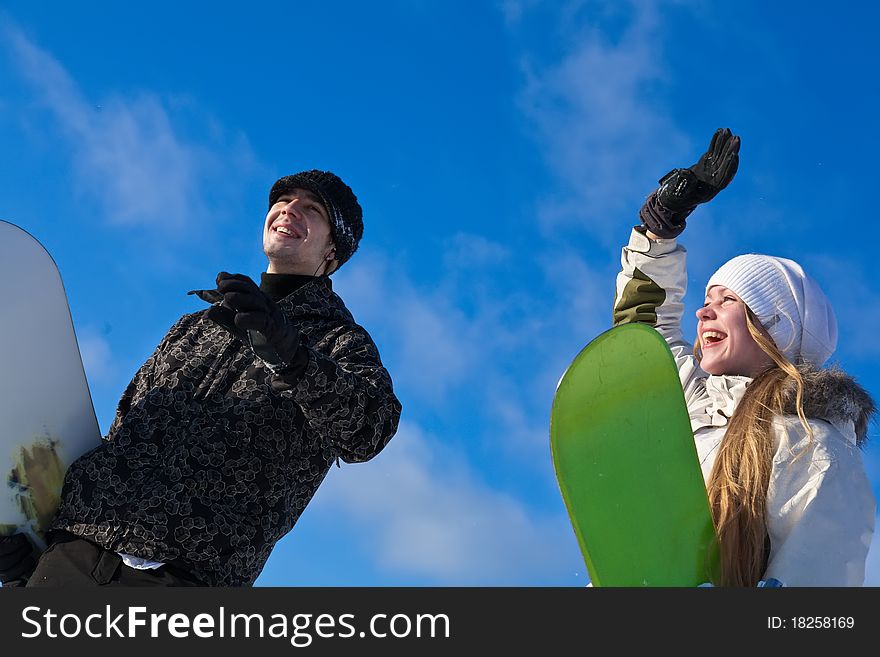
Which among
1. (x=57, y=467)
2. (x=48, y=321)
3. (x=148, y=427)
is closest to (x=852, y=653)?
(x=148, y=427)

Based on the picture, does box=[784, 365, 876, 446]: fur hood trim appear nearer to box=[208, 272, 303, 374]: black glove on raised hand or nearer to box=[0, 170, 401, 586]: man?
box=[0, 170, 401, 586]: man

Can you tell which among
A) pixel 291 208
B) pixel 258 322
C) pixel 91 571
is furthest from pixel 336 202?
pixel 91 571

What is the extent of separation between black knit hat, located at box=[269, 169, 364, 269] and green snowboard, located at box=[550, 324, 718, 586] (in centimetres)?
108

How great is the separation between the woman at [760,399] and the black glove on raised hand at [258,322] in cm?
138

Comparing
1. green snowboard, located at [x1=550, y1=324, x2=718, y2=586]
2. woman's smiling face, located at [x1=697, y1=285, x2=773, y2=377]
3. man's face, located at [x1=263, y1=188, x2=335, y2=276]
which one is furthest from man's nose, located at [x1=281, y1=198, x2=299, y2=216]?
woman's smiling face, located at [x1=697, y1=285, x2=773, y2=377]

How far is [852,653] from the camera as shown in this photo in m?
2.47

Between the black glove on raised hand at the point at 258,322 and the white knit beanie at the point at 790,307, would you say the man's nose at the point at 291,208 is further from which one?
the white knit beanie at the point at 790,307

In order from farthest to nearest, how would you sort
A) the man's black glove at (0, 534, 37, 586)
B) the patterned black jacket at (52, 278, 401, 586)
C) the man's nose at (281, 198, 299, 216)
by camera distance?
Answer: the man's nose at (281, 198, 299, 216) < the man's black glove at (0, 534, 37, 586) < the patterned black jacket at (52, 278, 401, 586)

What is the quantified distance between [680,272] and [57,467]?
2.34 m

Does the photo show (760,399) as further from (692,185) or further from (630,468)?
(692,185)

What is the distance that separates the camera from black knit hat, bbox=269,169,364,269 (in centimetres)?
368

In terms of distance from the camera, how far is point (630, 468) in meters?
3.08

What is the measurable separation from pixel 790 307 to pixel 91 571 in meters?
2.41

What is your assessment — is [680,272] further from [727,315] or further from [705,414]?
[705,414]
